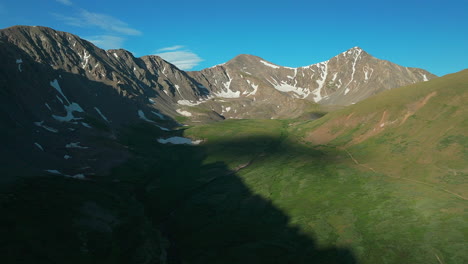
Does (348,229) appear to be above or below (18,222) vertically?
above

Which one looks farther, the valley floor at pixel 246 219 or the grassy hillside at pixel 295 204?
the grassy hillside at pixel 295 204

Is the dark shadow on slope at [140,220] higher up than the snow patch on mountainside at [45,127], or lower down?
lower down

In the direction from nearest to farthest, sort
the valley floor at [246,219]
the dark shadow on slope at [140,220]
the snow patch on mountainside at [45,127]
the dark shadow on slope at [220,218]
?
the valley floor at [246,219]
the dark shadow on slope at [140,220]
the dark shadow on slope at [220,218]
the snow patch on mountainside at [45,127]

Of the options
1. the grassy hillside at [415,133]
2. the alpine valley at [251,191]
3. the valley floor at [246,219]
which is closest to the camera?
the valley floor at [246,219]

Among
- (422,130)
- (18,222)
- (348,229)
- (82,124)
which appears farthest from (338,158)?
(82,124)

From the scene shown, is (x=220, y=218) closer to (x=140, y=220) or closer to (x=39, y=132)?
(x=140, y=220)

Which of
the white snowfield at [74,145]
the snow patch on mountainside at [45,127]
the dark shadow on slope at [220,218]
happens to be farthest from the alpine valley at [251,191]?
the white snowfield at [74,145]

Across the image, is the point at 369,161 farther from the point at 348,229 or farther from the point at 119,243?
the point at 119,243

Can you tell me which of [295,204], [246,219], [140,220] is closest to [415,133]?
[295,204]

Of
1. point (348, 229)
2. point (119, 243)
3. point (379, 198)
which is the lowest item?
point (119, 243)

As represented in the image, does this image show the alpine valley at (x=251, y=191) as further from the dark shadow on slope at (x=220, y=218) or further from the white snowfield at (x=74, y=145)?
the white snowfield at (x=74, y=145)

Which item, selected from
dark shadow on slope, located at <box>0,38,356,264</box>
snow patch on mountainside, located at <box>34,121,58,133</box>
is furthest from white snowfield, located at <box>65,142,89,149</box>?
snow patch on mountainside, located at <box>34,121,58,133</box>
